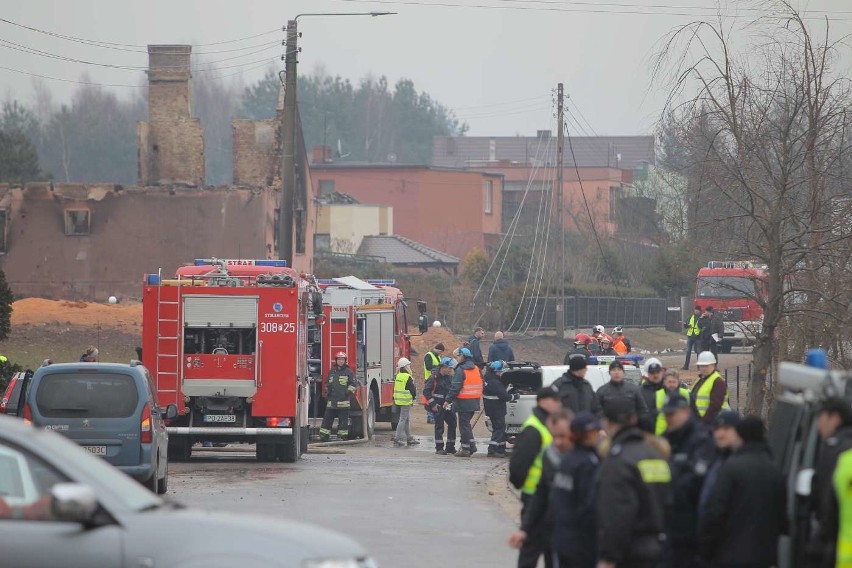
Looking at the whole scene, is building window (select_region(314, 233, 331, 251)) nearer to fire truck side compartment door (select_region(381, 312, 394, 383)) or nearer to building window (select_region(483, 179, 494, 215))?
building window (select_region(483, 179, 494, 215))

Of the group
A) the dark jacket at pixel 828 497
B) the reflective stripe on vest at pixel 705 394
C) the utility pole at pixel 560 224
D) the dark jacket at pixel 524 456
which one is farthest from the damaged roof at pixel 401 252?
the dark jacket at pixel 828 497

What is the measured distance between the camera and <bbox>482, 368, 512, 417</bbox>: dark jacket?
24047 mm

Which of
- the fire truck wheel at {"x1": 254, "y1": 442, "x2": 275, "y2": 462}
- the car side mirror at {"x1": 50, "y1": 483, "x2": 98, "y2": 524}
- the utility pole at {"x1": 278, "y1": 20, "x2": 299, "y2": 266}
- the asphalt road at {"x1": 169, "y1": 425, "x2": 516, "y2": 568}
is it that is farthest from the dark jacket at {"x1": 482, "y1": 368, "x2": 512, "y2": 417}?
the car side mirror at {"x1": 50, "y1": 483, "x2": 98, "y2": 524}

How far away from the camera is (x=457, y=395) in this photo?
2456 cm

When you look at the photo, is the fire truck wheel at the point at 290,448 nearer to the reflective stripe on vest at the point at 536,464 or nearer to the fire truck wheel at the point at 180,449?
the fire truck wheel at the point at 180,449

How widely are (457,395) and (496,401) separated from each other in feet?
2.73

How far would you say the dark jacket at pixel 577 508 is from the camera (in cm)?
852

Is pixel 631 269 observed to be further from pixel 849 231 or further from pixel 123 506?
pixel 123 506

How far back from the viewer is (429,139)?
146 meters

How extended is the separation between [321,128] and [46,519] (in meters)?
125

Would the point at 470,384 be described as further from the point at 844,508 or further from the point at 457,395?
the point at 844,508

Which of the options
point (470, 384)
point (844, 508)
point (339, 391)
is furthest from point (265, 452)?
point (844, 508)

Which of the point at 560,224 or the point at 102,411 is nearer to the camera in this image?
the point at 102,411

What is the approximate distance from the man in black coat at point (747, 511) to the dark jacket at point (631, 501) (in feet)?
1.01
